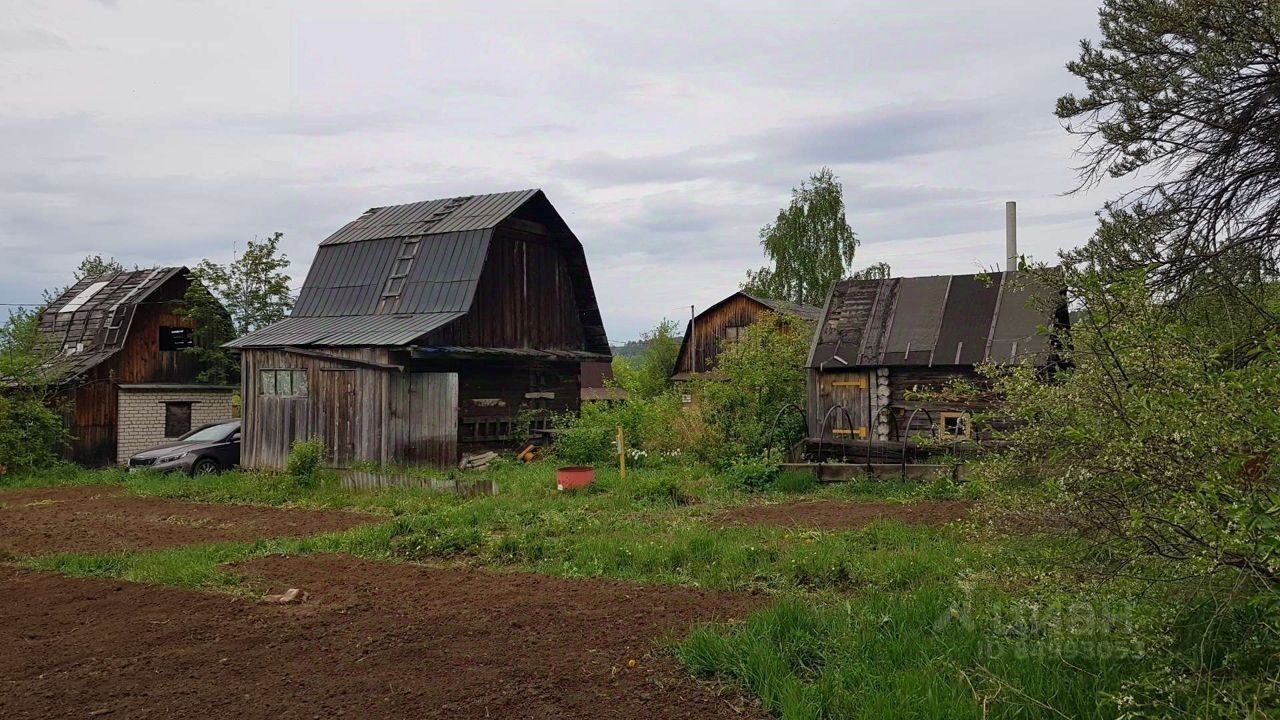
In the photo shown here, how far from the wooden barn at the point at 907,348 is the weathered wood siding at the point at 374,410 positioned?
7.93m

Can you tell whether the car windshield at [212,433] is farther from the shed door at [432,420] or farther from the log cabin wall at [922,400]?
the log cabin wall at [922,400]

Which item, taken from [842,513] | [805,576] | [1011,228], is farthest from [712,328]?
[805,576]

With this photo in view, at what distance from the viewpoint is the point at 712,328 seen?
129 feet

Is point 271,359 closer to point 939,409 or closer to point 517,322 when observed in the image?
point 517,322

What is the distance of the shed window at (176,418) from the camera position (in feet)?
88.0

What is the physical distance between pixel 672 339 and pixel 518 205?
2443 centimetres

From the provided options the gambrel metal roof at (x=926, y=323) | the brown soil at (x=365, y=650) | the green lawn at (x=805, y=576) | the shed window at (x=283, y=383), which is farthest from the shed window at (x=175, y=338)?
the brown soil at (x=365, y=650)

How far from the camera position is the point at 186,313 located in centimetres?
2686

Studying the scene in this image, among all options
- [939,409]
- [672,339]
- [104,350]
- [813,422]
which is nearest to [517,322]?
[813,422]

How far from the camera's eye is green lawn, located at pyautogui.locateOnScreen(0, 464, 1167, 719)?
4941 mm

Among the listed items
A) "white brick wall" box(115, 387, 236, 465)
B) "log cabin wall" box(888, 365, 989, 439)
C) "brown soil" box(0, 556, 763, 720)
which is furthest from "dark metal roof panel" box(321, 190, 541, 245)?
"brown soil" box(0, 556, 763, 720)

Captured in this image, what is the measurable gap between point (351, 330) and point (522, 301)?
13.9 ft

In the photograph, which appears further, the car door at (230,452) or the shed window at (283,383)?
the car door at (230,452)

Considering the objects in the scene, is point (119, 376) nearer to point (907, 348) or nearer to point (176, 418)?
point (176, 418)
